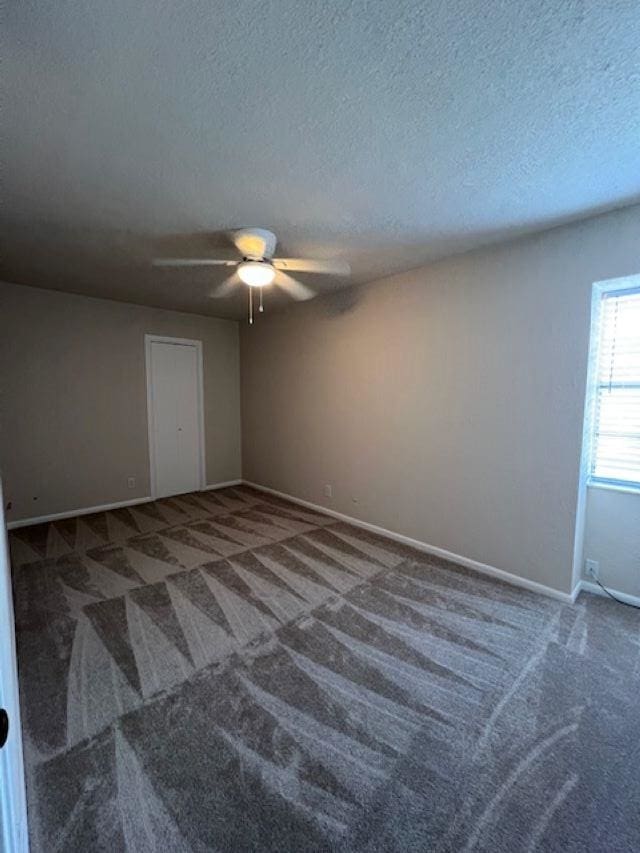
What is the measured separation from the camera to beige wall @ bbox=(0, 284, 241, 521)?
11.9 ft

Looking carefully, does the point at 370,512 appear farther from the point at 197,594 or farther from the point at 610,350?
the point at 610,350

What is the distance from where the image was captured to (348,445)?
3.81 meters

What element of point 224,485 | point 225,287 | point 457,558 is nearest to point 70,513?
point 224,485

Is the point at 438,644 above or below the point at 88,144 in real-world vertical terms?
below

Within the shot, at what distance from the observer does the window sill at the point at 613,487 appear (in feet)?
7.73

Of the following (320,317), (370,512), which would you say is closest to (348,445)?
(370,512)

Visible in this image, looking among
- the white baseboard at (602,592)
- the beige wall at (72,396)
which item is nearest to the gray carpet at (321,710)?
the white baseboard at (602,592)

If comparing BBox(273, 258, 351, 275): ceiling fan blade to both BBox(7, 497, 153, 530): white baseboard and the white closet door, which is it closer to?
the white closet door

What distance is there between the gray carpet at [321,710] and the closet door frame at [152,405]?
6.19ft

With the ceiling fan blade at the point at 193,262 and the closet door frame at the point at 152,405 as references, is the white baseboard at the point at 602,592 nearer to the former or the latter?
the ceiling fan blade at the point at 193,262

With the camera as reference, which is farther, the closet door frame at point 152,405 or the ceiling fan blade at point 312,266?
the closet door frame at point 152,405

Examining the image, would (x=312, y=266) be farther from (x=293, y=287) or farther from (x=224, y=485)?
(x=224, y=485)

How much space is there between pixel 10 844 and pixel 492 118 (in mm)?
2461

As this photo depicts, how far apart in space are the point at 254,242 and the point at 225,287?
1302 mm
